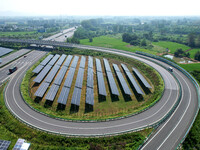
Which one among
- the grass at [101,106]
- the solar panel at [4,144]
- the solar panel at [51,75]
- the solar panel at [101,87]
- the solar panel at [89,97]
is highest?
the solar panel at [51,75]

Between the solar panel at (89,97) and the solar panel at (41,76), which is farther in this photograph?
the solar panel at (41,76)

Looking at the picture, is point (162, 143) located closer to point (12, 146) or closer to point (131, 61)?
point (12, 146)

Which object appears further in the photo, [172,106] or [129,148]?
[172,106]

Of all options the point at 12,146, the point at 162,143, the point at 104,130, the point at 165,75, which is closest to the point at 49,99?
the point at 12,146

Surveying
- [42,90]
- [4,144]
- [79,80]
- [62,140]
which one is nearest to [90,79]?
[79,80]

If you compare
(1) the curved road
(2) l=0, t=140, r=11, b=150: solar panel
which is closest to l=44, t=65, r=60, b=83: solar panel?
(1) the curved road

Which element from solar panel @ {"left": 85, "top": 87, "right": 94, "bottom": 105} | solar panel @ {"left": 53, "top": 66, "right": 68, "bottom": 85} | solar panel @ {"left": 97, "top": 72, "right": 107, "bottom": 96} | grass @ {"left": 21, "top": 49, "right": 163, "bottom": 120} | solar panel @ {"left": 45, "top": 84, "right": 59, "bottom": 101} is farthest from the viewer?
solar panel @ {"left": 53, "top": 66, "right": 68, "bottom": 85}

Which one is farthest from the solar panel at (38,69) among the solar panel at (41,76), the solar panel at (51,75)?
the solar panel at (51,75)

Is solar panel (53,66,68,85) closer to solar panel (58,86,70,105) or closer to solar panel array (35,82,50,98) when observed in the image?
solar panel array (35,82,50,98)

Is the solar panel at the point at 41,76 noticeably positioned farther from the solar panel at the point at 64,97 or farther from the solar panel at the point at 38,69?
the solar panel at the point at 64,97
